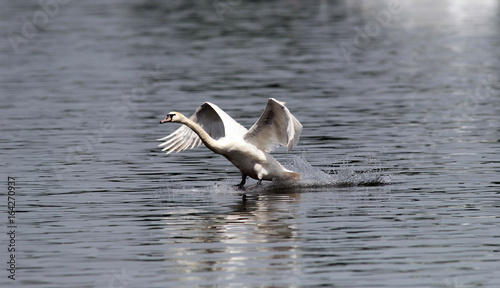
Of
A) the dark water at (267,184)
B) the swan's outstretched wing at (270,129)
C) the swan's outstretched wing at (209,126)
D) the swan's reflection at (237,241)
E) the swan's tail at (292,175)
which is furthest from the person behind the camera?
the swan's outstretched wing at (209,126)

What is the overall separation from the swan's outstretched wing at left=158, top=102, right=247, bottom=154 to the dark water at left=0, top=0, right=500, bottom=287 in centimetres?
71

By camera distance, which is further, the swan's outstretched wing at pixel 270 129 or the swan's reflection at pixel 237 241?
the swan's outstretched wing at pixel 270 129

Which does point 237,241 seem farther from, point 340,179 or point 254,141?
point 340,179

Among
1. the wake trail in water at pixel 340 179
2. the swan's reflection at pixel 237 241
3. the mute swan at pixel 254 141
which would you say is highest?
the mute swan at pixel 254 141

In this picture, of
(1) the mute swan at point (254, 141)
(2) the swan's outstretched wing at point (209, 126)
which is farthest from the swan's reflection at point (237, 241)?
(2) the swan's outstretched wing at point (209, 126)

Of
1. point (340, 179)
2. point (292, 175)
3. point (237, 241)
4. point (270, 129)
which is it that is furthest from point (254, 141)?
point (237, 241)

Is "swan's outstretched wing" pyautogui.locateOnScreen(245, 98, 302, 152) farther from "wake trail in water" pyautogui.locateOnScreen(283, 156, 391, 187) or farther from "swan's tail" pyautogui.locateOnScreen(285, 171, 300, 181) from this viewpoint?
"wake trail in water" pyautogui.locateOnScreen(283, 156, 391, 187)

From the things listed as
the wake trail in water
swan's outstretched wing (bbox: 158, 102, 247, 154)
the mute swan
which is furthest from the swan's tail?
swan's outstretched wing (bbox: 158, 102, 247, 154)

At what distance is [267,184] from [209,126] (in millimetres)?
1869

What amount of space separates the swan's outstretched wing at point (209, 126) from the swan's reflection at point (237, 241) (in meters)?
1.83

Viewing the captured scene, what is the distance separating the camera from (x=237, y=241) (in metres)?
15.4

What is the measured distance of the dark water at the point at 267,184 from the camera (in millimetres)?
14000

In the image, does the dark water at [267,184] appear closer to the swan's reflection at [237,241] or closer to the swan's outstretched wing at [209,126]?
the swan's reflection at [237,241]

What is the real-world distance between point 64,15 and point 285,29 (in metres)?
29.7
